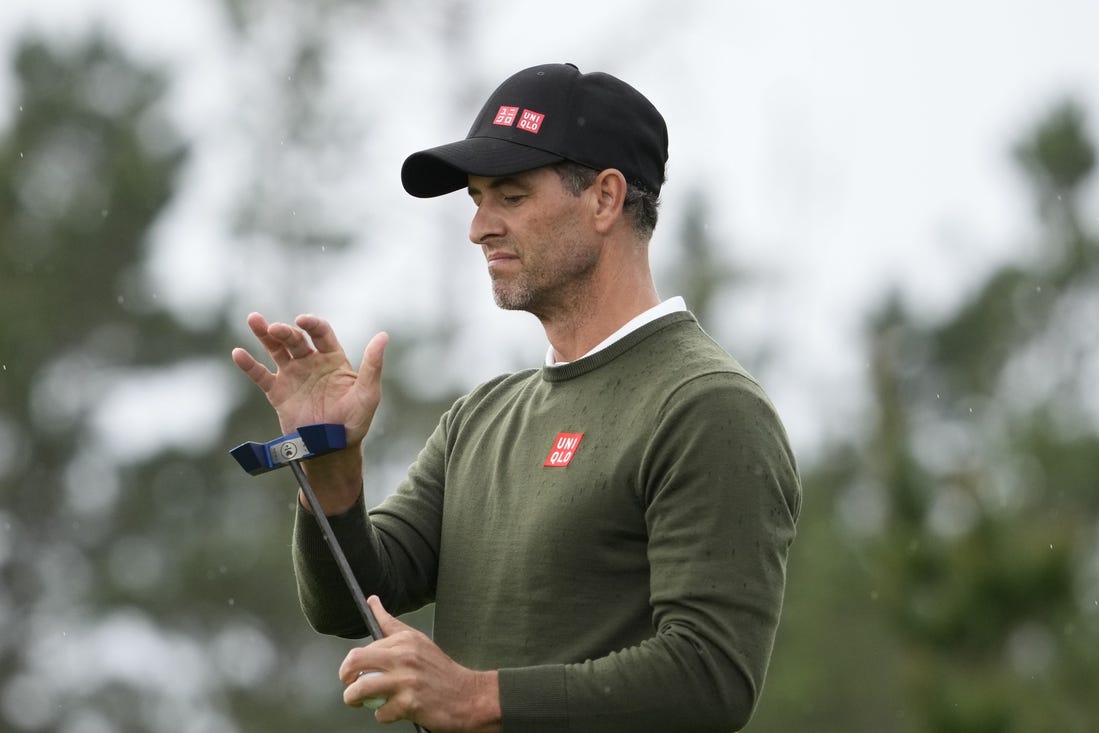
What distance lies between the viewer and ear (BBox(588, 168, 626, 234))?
3473 millimetres

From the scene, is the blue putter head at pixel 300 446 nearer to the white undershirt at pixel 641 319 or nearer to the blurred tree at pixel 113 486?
the white undershirt at pixel 641 319

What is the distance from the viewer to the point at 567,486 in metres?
3.16

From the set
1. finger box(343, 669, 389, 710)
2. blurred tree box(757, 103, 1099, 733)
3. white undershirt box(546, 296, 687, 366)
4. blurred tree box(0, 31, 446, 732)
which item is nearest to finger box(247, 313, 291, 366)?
white undershirt box(546, 296, 687, 366)

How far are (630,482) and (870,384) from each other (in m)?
18.4

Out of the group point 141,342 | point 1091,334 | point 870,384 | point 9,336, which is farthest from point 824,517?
point 9,336

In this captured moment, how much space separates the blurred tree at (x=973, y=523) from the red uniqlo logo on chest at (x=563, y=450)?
462 inches

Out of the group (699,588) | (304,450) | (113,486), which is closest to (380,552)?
(304,450)

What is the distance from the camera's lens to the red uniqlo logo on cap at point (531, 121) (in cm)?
342

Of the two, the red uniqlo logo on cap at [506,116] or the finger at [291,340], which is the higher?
the red uniqlo logo on cap at [506,116]

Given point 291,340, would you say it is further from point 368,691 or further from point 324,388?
point 368,691

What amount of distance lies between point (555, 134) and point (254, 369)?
0.73 m

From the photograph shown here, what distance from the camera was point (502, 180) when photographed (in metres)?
3.45

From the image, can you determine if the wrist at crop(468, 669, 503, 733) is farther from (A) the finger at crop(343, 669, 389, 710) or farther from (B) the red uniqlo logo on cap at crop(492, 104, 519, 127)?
(B) the red uniqlo logo on cap at crop(492, 104, 519, 127)

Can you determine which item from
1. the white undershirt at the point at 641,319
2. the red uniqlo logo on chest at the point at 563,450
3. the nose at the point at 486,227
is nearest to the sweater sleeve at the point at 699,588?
the red uniqlo logo on chest at the point at 563,450
